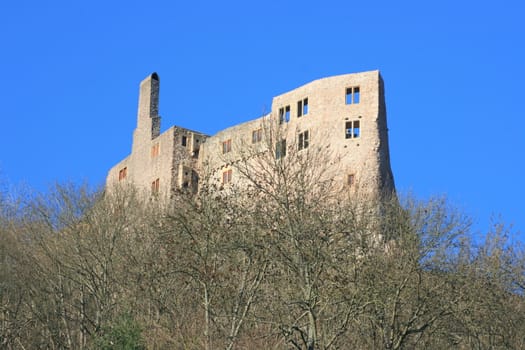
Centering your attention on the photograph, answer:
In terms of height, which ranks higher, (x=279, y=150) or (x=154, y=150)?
(x=154, y=150)

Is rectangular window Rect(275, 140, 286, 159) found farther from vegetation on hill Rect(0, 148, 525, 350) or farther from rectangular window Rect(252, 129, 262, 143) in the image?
rectangular window Rect(252, 129, 262, 143)

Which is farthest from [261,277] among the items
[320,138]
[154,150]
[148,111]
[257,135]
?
[148,111]

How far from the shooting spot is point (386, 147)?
49125 millimetres

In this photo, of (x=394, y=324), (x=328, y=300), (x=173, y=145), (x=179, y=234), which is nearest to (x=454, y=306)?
(x=394, y=324)

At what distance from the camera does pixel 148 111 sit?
63.1m

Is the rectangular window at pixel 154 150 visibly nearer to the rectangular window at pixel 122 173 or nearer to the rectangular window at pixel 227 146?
the rectangular window at pixel 122 173

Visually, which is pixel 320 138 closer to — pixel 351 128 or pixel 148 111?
pixel 351 128

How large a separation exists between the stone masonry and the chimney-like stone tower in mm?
2405

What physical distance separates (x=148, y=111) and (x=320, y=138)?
20.3 metres

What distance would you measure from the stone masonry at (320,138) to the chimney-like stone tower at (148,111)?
2405 mm

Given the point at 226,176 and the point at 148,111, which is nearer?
the point at 226,176

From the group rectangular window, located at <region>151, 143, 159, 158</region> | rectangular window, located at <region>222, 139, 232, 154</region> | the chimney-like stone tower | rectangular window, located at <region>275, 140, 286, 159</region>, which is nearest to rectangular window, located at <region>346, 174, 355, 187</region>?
rectangular window, located at <region>222, 139, 232, 154</region>

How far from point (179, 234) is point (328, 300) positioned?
4.71 meters

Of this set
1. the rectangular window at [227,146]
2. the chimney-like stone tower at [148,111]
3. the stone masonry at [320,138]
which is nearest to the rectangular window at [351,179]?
the stone masonry at [320,138]
